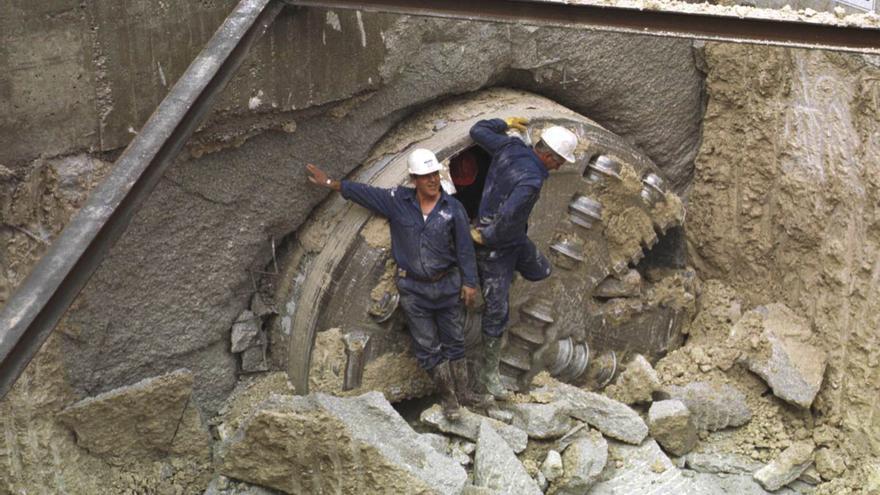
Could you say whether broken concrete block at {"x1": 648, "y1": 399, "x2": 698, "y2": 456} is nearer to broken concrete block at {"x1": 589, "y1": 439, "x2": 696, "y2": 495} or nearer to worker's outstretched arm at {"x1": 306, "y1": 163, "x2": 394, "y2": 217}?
broken concrete block at {"x1": 589, "y1": 439, "x2": 696, "y2": 495}

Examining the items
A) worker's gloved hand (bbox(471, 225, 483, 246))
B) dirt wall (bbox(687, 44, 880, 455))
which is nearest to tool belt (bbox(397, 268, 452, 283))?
worker's gloved hand (bbox(471, 225, 483, 246))

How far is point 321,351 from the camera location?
629cm

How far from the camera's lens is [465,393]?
661 centimetres

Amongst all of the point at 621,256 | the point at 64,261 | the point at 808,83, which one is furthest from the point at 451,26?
the point at 64,261

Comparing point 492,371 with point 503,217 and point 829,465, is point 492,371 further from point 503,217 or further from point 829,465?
point 829,465

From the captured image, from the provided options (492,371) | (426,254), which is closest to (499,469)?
(492,371)

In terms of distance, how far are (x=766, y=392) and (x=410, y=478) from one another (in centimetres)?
284

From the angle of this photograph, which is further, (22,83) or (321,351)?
(321,351)

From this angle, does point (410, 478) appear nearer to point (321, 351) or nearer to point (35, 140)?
point (321, 351)

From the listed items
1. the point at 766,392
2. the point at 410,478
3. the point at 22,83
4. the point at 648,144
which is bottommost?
the point at 766,392

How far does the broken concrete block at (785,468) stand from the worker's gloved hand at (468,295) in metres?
1.97

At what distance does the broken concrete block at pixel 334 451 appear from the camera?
5.59 metres

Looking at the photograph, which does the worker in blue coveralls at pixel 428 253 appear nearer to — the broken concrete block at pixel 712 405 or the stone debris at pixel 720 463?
the stone debris at pixel 720 463

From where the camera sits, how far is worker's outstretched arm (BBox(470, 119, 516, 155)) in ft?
20.7
